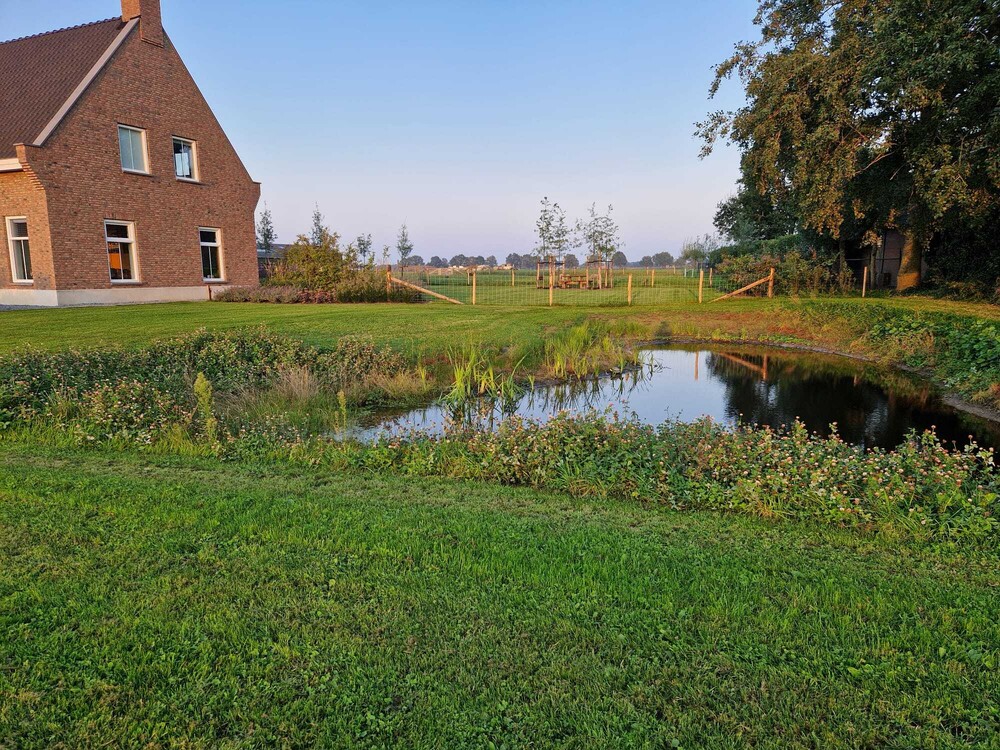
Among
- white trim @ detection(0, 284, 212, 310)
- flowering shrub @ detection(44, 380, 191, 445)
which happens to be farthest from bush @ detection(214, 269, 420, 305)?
flowering shrub @ detection(44, 380, 191, 445)

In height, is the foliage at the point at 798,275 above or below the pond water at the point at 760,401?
above

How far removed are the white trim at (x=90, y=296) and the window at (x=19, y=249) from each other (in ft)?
1.66

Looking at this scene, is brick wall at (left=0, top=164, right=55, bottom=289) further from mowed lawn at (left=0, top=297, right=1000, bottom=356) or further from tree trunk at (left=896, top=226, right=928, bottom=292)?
tree trunk at (left=896, top=226, right=928, bottom=292)

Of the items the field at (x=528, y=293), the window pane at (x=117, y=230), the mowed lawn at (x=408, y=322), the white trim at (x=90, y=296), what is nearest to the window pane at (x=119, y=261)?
the window pane at (x=117, y=230)

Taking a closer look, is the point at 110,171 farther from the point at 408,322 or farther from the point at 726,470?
the point at 726,470

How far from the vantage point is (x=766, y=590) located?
2.88m

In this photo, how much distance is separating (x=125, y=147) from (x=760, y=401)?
18.7m

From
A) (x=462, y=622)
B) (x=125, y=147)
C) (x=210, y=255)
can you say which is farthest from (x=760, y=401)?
(x=210, y=255)

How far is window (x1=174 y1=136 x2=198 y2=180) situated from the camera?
1950 cm

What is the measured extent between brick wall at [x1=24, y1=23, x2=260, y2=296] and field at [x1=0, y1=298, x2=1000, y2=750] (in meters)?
15.1

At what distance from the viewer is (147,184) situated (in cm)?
1838

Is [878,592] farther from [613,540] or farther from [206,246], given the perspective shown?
[206,246]

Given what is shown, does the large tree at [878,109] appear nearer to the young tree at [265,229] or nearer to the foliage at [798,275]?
the foliage at [798,275]

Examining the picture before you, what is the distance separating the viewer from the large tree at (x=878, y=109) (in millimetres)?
11961
